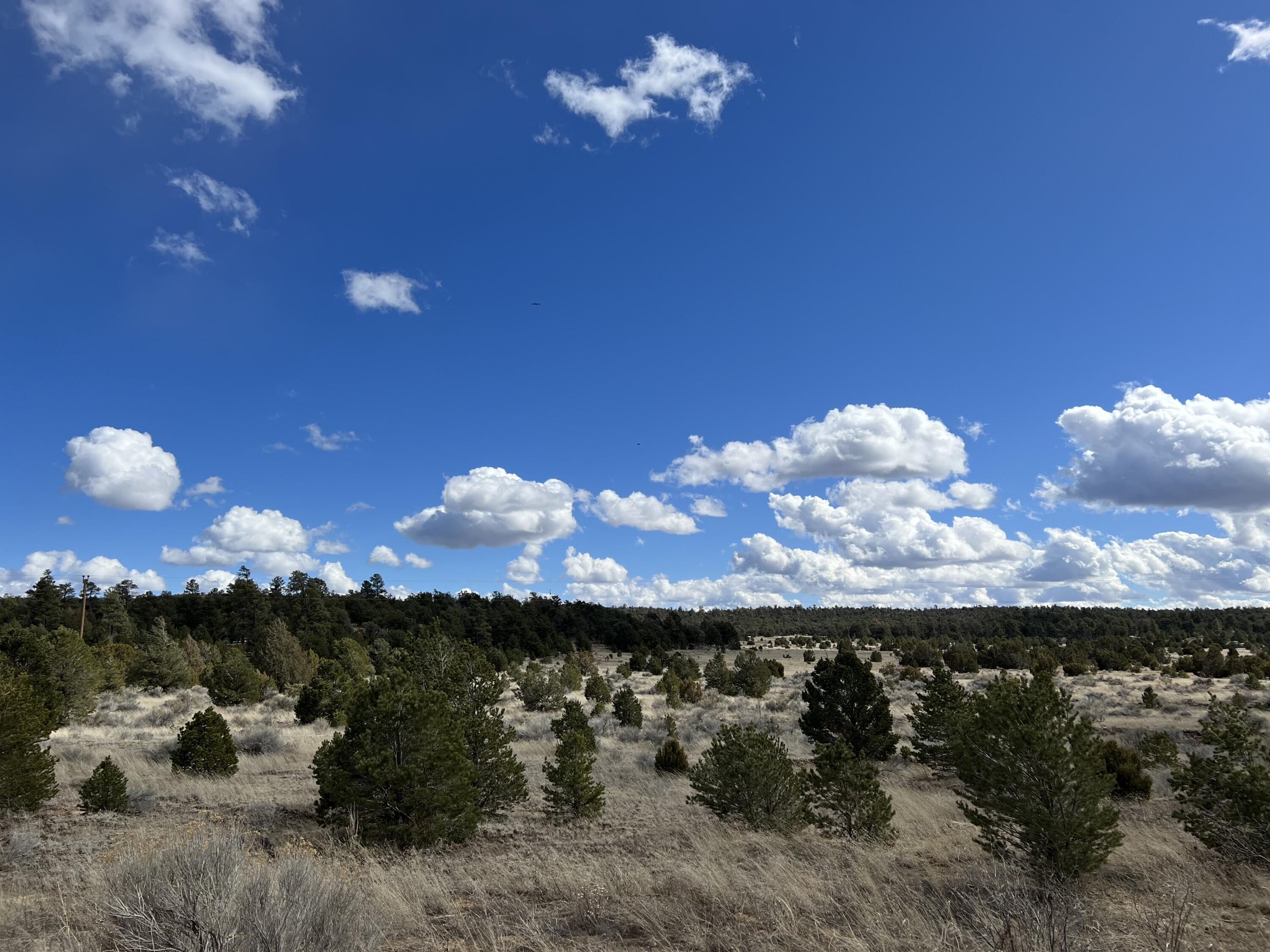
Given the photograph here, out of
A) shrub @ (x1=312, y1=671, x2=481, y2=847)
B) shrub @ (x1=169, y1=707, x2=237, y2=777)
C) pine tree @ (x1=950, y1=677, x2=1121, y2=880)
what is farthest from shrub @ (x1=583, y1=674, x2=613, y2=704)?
pine tree @ (x1=950, y1=677, x2=1121, y2=880)

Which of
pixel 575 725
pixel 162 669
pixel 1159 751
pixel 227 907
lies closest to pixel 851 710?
pixel 1159 751

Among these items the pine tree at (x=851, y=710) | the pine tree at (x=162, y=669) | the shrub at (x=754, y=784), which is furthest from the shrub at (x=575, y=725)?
the pine tree at (x=162, y=669)

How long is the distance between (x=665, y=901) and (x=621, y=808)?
9.29 metres

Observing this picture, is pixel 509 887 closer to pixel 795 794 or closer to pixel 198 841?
pixel 198 841

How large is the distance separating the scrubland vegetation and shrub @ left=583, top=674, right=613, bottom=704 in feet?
41.1

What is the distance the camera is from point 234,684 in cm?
3553

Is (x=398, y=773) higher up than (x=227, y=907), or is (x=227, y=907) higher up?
(x=227, y=907)

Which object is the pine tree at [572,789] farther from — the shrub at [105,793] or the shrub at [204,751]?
the shrub at [204,751]

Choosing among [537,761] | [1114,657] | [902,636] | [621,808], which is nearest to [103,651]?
[537,761]

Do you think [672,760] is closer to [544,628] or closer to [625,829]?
[625,829]

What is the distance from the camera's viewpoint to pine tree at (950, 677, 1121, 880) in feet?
26.7

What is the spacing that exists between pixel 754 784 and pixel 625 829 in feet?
9.13

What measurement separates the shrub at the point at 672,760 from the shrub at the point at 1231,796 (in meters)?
13.2

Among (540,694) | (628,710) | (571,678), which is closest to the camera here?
(628,710)
